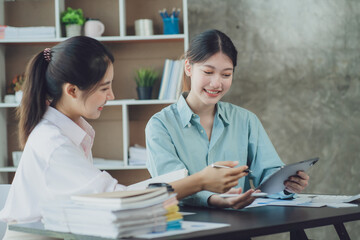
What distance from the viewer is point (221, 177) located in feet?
5.29

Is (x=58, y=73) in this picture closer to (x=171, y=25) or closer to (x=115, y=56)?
(x=171, y=25)

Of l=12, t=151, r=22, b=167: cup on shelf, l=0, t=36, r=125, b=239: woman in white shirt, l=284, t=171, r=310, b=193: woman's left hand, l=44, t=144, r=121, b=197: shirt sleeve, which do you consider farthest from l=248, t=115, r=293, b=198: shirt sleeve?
l=12, t=151, r=22, b=167: cup on shelf

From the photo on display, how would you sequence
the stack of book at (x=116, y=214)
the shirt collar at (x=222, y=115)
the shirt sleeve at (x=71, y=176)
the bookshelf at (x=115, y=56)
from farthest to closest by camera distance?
the bookshelf at (x=115, y=56) → the shirt collar at (x=222, y=115) → the shirt sleeve at (x=71, y=176) → the stack of book at (x=116, y=214)

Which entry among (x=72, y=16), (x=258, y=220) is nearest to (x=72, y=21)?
(x=72, y=16)

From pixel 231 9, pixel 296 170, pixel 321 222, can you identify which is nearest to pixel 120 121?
pixel 231 9

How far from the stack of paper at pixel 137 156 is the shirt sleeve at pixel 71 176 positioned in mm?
2115

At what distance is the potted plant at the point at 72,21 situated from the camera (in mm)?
3602

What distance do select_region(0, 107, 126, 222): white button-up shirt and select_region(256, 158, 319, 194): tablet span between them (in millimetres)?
503

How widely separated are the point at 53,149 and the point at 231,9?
104 inches

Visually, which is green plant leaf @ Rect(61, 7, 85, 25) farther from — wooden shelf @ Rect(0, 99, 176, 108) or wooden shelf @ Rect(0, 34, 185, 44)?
wooden shelf @ Rect(0, 99, 176, 108)

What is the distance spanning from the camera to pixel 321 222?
1.52 metres

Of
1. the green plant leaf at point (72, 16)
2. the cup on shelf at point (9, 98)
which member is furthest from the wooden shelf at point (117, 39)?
the cup on shelf at point (9, 98)

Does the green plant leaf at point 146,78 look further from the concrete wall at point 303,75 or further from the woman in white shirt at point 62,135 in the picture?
the woman in white shirt at point 62,135

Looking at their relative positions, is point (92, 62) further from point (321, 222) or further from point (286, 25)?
point (286, 25)
